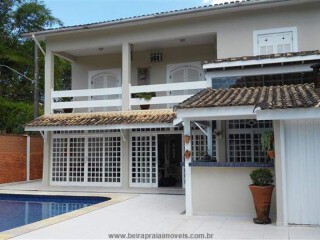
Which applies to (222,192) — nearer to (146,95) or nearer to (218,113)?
(218,113)

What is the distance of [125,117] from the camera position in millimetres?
15359

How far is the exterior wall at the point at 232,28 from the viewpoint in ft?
45.8

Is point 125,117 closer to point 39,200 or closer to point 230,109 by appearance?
point 39,200

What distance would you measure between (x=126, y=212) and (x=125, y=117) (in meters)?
5.75

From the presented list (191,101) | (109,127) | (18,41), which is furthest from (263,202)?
(18,41)

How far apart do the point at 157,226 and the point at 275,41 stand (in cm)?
900

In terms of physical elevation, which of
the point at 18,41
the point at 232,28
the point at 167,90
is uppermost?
the point at 18,41

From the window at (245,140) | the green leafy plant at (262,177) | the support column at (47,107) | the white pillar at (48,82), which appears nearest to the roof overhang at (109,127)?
the support column at (47,107)

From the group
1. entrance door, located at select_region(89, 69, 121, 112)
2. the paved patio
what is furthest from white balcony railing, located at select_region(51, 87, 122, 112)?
the paved patio

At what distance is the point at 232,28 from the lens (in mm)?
14688

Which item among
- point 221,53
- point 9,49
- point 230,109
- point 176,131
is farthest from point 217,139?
point 9,49

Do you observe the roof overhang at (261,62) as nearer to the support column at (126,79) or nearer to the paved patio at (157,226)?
the paved patio at (157,226)

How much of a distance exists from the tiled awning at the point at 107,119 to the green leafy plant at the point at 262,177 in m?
5.75

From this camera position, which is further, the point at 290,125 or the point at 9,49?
the point at 9,49
